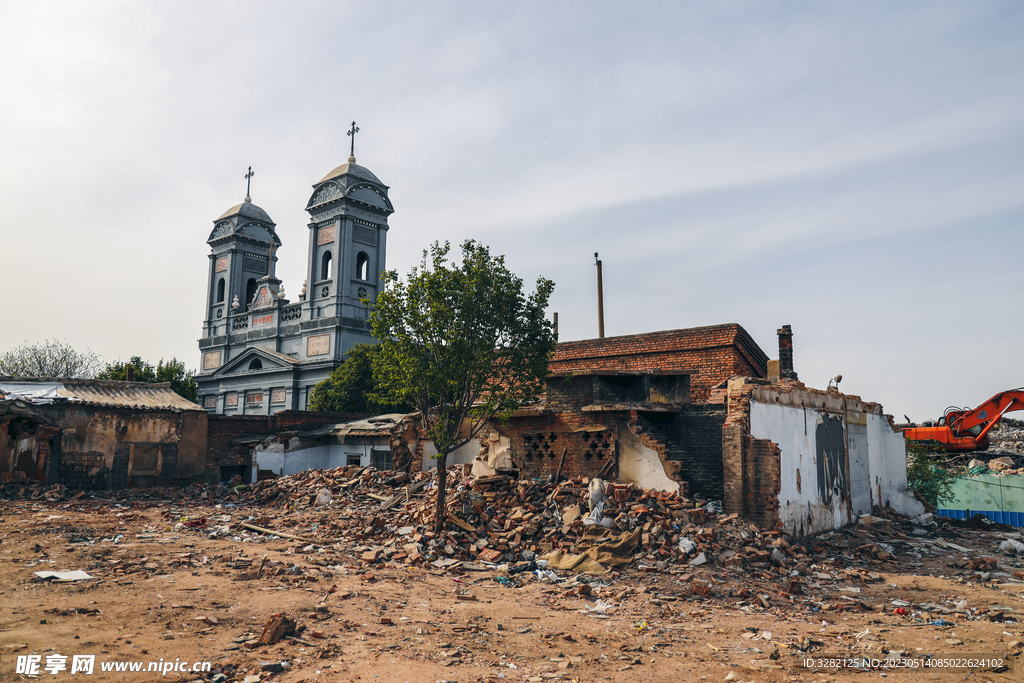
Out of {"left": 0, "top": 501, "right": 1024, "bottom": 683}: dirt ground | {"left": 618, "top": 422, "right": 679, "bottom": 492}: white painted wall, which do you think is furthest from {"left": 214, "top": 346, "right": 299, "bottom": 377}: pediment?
{"left": 618, "top": 422, "right": 679, "bottom": 492}: white painted wall

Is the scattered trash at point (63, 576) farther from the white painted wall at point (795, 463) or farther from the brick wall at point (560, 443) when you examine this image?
the white painted wall at point (795, 463)

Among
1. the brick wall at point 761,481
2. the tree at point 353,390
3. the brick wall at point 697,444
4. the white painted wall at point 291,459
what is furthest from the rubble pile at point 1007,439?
the white painted wall at point 291,459

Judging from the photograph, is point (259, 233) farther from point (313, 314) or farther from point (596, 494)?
point (596, 494)

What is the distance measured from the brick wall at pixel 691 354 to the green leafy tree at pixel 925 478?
5.88 meters

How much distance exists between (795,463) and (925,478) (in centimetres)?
1006

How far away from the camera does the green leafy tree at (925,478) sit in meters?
20.2

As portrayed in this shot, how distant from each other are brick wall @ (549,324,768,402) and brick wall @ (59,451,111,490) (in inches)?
531

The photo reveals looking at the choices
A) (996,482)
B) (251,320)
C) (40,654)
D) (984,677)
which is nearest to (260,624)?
(40,654)

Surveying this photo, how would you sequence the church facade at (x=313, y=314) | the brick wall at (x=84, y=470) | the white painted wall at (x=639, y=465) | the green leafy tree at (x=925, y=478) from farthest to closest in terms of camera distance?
the church facade at (x=313, y=314)
the green leafy tree at (x=925, y=478)
the brick wall at (x=84, y=470)
the white painted wall at (x=639, y=465)

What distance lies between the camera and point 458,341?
12.9m

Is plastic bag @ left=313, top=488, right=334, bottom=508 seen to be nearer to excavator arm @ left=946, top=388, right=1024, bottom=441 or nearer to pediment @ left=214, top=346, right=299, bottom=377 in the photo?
pediment @ left=214, top=346, right=299, bottom=377

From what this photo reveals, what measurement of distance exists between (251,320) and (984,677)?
128ft

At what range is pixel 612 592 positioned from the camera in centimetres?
958

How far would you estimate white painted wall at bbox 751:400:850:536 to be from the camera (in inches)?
498
